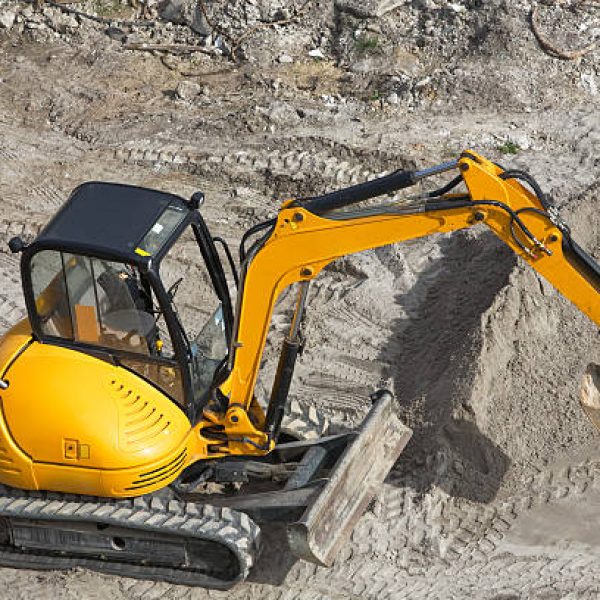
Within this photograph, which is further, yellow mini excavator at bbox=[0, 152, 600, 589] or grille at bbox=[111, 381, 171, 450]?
grille at bbox=[111, 381, 171, 450]

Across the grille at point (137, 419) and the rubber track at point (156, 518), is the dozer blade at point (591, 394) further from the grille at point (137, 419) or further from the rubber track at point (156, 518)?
the grille at point (137, 419)

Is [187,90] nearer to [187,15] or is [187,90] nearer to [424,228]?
[187,15]

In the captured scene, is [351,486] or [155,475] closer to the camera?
[155,475]

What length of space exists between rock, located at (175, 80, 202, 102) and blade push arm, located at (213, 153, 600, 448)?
742 centimetres

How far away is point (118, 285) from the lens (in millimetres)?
6410

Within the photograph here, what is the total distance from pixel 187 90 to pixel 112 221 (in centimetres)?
728

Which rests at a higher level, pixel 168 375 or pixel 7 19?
pixel 7 19

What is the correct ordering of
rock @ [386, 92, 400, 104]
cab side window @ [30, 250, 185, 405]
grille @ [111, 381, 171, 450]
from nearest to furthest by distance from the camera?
cab side window @ [30, 250, 185, 405], grille @ [111, 381, 171, 450], rock @ [386, 92, 400, 104]

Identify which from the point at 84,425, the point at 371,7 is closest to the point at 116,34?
the point at 371,7

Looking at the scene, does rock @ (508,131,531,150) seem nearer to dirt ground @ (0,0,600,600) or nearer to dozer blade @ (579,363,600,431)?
dirt ground @ (0,0,600,600)

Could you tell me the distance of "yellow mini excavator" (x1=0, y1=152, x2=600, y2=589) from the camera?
5.91 m

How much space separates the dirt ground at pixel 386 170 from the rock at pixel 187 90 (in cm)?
6

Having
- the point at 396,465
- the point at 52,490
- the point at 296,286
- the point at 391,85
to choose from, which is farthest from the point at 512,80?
the point at 52,490

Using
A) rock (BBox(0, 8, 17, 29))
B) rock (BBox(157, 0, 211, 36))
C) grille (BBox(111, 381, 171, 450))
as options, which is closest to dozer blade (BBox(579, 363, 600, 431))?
grille (BBox(111, 381, 171, 450))
